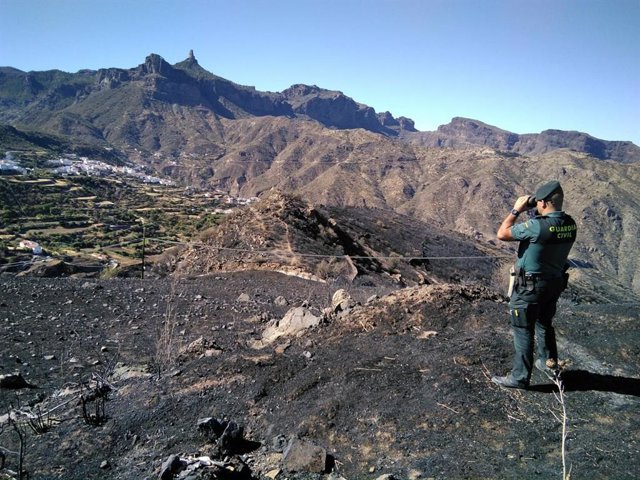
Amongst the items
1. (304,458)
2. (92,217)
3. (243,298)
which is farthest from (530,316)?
(92,217)

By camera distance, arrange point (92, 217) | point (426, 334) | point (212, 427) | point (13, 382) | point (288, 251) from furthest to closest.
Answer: point (92, 217)
point (288, 251)
point (13, 382)
point (426, 334)
point (212, 427)

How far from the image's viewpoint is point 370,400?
14.6 ft

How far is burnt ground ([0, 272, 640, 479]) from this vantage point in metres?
3.64

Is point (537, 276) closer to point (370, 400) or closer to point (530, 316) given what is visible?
point (530, 316)

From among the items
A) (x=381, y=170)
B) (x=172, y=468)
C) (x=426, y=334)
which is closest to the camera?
(x=172, y=468)

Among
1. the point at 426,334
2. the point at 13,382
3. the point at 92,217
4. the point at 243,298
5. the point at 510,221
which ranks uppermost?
the point at 510,221

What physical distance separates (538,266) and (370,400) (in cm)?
205

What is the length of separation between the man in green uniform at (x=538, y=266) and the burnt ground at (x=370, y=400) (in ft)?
1.76

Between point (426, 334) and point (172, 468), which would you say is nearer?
point (172, 468)

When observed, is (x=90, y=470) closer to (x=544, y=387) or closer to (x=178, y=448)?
(x=178, y=448)

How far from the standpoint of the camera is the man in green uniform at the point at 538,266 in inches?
157

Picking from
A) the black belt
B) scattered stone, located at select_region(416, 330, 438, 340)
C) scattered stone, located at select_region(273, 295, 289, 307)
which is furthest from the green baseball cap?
scattered stone, located at select_region(273, 295, 289, 307)

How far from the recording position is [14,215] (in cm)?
5838

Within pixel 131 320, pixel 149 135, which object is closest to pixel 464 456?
pixel 131 320
